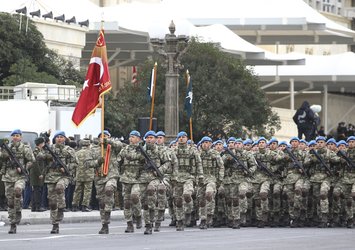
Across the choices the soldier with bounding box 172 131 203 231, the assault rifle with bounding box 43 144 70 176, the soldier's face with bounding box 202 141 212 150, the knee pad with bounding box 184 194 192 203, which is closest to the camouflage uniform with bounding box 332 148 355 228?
the soldier's face with bounding box 202 141 212 150

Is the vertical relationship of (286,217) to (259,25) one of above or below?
below

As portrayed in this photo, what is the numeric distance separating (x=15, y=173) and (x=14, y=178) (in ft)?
Result: 0.28

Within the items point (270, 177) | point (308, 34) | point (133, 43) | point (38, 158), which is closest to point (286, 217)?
point (270, 177)

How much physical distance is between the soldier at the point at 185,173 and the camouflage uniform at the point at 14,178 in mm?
2835

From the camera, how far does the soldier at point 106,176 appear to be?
25719 millimetres

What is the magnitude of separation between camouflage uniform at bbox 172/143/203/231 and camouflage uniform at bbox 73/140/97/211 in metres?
5.57

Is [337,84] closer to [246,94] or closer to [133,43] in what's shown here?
[133,43]

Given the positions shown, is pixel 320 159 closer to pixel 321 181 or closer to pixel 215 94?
pixel 321 181

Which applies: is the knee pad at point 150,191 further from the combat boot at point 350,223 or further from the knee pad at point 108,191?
the combat boot at point 350,223

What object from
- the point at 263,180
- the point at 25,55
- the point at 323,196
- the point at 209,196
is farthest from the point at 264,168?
the point at 25,55

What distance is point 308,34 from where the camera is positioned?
88625mm

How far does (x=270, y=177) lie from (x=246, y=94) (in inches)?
965

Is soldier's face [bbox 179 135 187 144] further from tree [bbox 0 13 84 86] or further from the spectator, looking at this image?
tree [bbox 0 13 84 86]

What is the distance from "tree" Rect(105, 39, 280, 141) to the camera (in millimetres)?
52562
